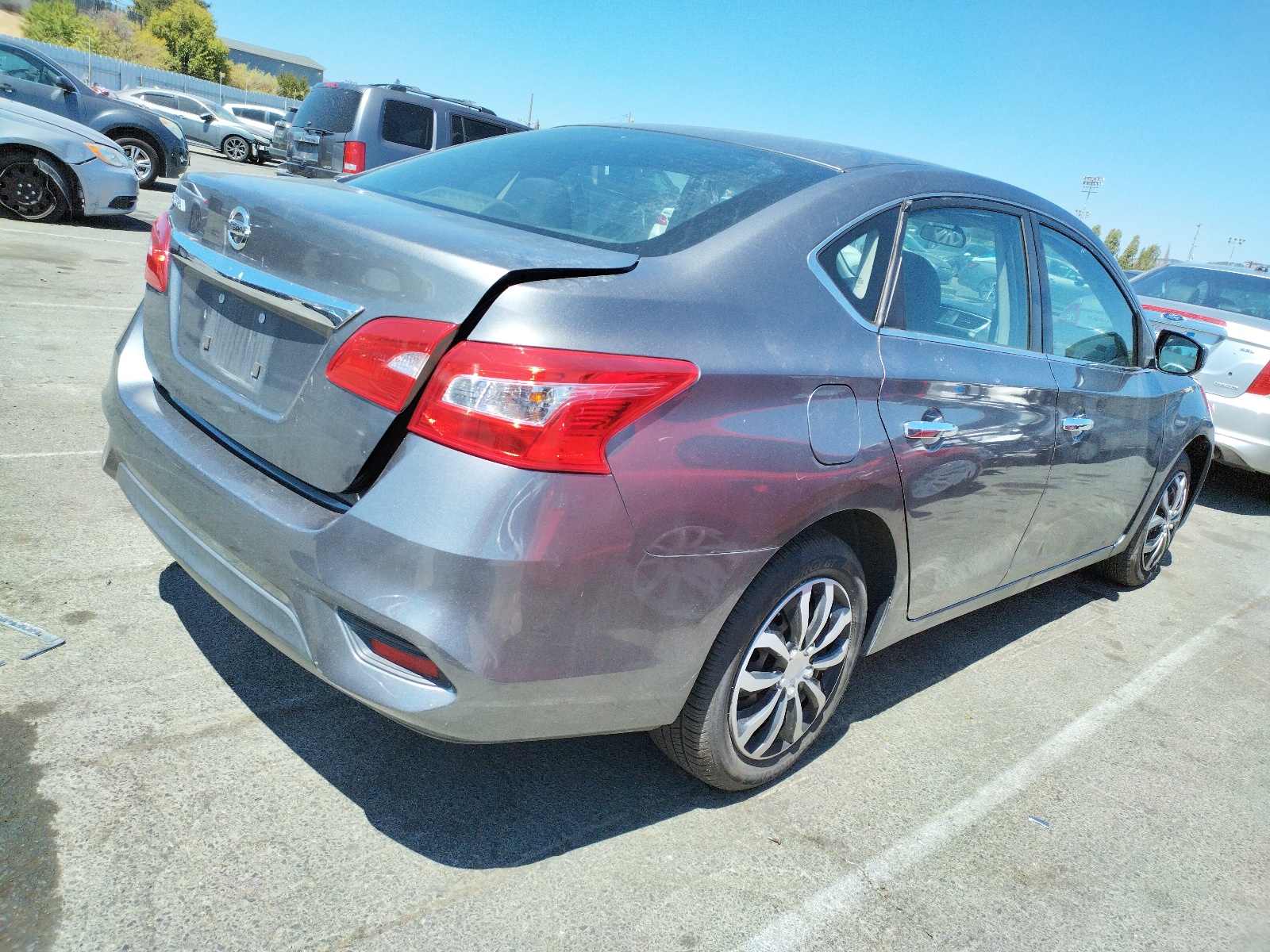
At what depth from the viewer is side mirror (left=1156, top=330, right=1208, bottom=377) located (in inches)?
175

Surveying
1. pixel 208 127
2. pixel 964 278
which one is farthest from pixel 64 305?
pixel 208 127

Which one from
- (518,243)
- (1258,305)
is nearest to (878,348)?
(518,243)

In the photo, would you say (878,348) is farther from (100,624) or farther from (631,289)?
(100,624)

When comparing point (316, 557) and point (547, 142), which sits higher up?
point (547, 142)

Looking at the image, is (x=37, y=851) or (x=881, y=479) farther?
(x=881, y=479)

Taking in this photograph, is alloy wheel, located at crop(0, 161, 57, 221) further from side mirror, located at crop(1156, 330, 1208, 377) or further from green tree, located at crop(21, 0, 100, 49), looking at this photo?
green tree, located at crop(21, 0, 100, 49)

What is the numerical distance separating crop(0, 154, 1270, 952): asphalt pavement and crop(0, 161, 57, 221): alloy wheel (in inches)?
284

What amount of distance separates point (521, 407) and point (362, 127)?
433 inches

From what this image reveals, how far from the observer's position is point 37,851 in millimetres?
2061

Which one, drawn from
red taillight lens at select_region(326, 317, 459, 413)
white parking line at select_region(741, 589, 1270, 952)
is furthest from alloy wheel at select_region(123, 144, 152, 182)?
white parking line at select_region(741, 589, 1270, 952)

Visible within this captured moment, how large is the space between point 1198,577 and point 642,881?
4.61 m

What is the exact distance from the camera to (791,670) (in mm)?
2674

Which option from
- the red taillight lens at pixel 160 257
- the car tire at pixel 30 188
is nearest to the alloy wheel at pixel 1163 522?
the red taillight lens at pixel 160 257

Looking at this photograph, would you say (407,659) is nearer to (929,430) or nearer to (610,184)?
(610,184)
